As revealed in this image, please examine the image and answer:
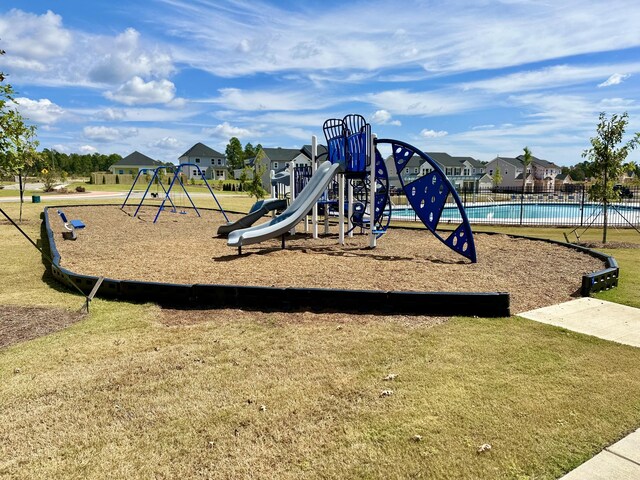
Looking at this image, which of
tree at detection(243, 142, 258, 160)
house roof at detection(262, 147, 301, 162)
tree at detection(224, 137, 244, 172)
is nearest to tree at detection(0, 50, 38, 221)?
house roof at detection(262, 147, 301, 162)

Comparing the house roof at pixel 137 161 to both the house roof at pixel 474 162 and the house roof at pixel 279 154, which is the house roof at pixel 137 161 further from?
the house roof at pixel 474 162

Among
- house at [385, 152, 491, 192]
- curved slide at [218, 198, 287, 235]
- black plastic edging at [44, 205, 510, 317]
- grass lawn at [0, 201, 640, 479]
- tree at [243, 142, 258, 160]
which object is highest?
tree at [243, 142, 258, 160]

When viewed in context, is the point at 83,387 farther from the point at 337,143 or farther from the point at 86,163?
the point at 86,163

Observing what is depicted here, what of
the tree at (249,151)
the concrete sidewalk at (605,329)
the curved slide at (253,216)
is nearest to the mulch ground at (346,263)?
the concrete sidewalk at (605,329)

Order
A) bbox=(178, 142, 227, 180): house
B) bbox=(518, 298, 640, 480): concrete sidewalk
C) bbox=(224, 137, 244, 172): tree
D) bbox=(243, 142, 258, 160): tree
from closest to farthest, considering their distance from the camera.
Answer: bbox=(518, 298, 640, 480): concrete sidewalk → bbox=(178, 142, 227, 180): house → bbox=(224, 137, 244, 172): tree → bbox=(243, 142, 258, 160): tree

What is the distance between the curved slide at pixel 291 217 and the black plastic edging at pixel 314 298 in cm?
367

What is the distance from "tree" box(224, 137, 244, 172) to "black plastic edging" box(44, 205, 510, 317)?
100m

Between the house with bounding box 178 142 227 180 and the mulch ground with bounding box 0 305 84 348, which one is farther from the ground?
the house with bounding box 178 142 227 180

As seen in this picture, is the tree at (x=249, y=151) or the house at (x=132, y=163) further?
the tree at (x=249, y=151)

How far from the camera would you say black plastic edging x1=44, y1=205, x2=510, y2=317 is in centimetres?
638

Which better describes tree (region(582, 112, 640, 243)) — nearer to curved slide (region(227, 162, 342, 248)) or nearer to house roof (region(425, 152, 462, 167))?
curved slide (region(227, 162, 342, 248))

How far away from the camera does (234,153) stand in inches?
4188

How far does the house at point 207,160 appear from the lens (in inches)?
3848

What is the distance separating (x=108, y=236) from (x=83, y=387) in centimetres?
1182
